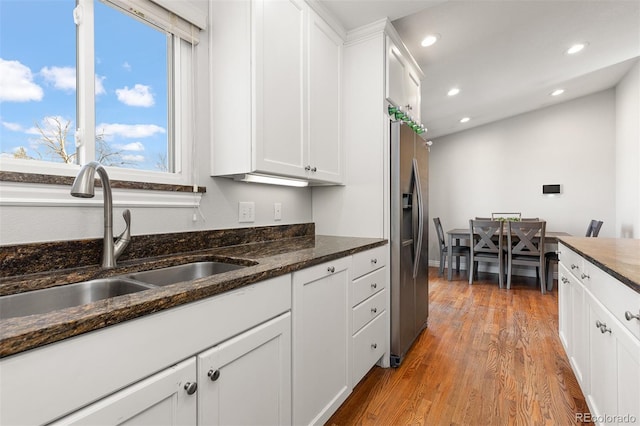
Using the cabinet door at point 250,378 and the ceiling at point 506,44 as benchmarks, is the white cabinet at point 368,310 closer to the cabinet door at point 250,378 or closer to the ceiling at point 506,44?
the cabinet door at point 250,378

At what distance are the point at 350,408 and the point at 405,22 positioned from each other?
9.00ft

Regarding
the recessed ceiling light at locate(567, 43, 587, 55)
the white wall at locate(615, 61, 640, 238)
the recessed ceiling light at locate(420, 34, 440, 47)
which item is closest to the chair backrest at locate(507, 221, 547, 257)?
the white wall at locate(615, 61, 640, 238)

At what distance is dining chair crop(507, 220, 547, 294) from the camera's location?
4242 millimetres

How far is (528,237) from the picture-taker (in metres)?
4.31

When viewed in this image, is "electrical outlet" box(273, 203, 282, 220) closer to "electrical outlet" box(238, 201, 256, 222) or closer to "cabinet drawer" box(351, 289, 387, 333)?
"electrical outlet" box(238, 201, 256, 222)

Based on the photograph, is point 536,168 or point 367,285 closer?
point 367,285

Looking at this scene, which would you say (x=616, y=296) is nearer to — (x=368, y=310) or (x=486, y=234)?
(x=368, y=310)

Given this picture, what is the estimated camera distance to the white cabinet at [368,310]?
1806 millimetres

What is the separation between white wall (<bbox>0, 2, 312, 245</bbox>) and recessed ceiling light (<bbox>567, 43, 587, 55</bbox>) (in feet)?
10.9

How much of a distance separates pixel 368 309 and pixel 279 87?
1431 millimetres

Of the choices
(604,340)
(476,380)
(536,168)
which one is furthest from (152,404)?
(536,168)

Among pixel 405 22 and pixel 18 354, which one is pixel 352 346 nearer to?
pixel 18 354

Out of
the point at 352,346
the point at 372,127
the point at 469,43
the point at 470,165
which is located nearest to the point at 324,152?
the point at 372,127

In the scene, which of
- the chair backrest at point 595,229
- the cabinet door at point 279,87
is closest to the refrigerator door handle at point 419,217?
the cabinet door at point 279,87
